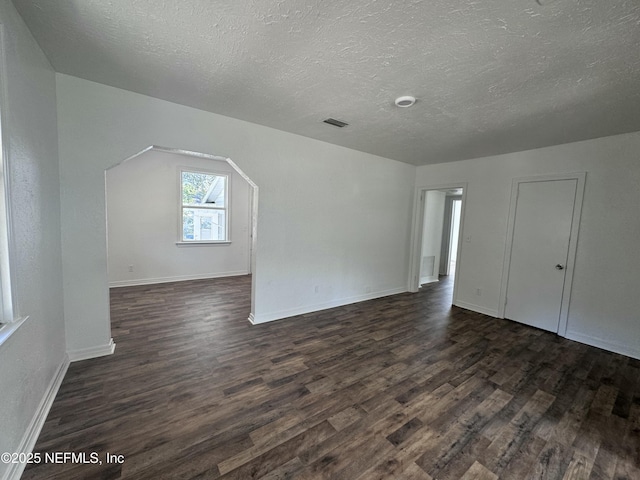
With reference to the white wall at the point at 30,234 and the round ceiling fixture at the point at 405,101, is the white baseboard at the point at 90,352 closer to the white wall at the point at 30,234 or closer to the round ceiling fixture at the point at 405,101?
the white wall at the point at 30,234

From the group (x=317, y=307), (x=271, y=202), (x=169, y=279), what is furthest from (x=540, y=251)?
(x=169, y=279)

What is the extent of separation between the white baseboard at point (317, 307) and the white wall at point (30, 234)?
6.24ft

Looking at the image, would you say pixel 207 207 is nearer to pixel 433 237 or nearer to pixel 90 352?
pixel 90 352

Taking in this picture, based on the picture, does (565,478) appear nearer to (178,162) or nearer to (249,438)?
(249,438)

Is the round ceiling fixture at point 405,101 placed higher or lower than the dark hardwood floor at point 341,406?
higher

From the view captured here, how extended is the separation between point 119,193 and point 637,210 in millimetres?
7514

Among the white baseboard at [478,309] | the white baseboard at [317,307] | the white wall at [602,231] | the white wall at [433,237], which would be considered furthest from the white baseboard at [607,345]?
the white wall at [433,237]

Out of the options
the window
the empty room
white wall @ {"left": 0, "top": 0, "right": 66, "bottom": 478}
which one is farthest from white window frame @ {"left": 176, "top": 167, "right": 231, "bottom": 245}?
white wall @ {"left": 0, "top": 0, "right": 66, "bottom": 478}

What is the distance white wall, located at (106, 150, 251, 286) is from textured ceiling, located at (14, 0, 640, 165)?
2.93m

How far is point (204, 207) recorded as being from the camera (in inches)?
218

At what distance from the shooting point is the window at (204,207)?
5305 mm

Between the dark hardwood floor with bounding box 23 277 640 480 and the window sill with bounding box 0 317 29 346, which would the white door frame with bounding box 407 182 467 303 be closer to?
the dark hardwood floor with bounding box 23 277 640 480

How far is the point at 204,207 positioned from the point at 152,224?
3.39 ft

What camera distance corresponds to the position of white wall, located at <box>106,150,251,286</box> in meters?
4.66
